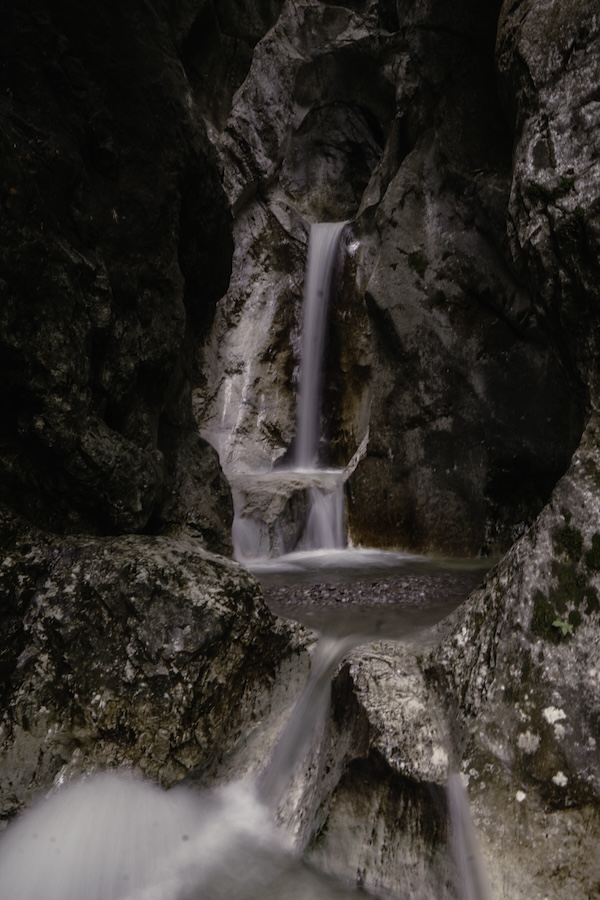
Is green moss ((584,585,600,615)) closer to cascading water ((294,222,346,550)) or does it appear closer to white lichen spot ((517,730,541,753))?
white lichen spot ((517,730,541,753))

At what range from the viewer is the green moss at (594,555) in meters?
3.10

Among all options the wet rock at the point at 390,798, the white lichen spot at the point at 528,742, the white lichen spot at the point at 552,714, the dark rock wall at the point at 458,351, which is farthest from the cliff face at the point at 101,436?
the dark rock wall at the point at 458,351

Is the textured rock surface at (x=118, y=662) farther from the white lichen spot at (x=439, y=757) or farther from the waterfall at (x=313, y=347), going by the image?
the waterfall at (x=313, y=347)

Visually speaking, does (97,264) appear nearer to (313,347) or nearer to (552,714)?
(552,714)

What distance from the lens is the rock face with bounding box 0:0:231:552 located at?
3904 mm

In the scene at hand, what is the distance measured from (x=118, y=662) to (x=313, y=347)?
357 inches

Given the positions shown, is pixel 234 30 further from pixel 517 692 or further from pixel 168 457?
pixel 517 692

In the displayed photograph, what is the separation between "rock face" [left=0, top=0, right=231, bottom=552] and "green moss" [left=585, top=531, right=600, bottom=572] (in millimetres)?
3304

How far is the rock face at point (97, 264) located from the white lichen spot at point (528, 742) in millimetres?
3184

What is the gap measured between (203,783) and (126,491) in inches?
86.2

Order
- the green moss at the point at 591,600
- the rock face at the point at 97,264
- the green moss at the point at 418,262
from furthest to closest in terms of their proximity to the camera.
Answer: the green moss at the point at 418,262 → the rock face at the point at 97,264 → the green moss at the point at 591,600

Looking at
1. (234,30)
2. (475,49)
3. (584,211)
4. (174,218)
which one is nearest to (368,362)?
(475,49)

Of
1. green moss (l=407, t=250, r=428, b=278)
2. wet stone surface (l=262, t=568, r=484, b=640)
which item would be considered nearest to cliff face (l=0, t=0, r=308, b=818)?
wet stone surface (l=262, t=568, r=484, b=640)

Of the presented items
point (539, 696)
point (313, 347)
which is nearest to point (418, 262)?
point (313, 347)
